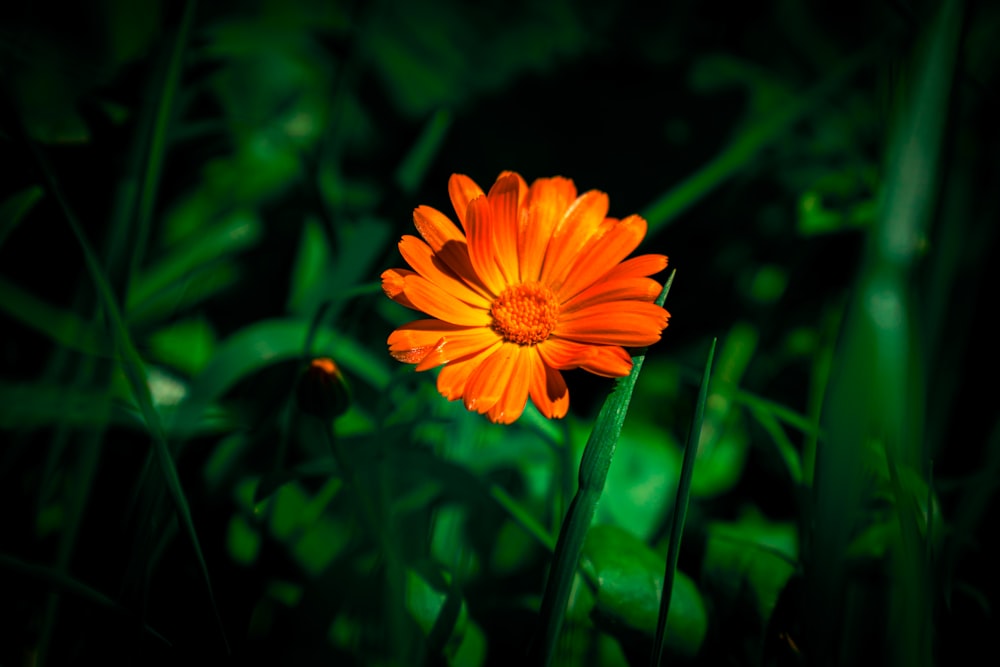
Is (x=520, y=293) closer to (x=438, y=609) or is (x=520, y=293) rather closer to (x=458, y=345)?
(x=458, y=345)

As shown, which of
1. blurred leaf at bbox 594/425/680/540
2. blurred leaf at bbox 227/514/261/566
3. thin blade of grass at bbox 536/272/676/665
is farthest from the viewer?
blurred leaf at bbox 594/425/680/540

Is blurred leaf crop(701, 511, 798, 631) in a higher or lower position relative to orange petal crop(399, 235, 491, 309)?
lower

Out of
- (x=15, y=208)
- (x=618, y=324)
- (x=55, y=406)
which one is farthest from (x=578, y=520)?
(x=15, y=208)

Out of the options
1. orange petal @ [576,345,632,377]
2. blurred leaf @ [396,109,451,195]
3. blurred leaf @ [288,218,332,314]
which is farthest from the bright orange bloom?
blurred leaf @ [288,218,332,314]

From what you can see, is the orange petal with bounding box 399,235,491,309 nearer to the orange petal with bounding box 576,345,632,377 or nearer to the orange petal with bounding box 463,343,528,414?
the orange petal with bounding box 463,343,528,414

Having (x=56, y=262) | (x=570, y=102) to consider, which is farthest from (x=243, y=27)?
(x=570, y=102)

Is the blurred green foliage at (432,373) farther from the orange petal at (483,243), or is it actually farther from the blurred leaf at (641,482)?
the orange petal at (483,243)

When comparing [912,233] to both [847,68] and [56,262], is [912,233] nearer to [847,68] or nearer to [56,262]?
[847,68]
